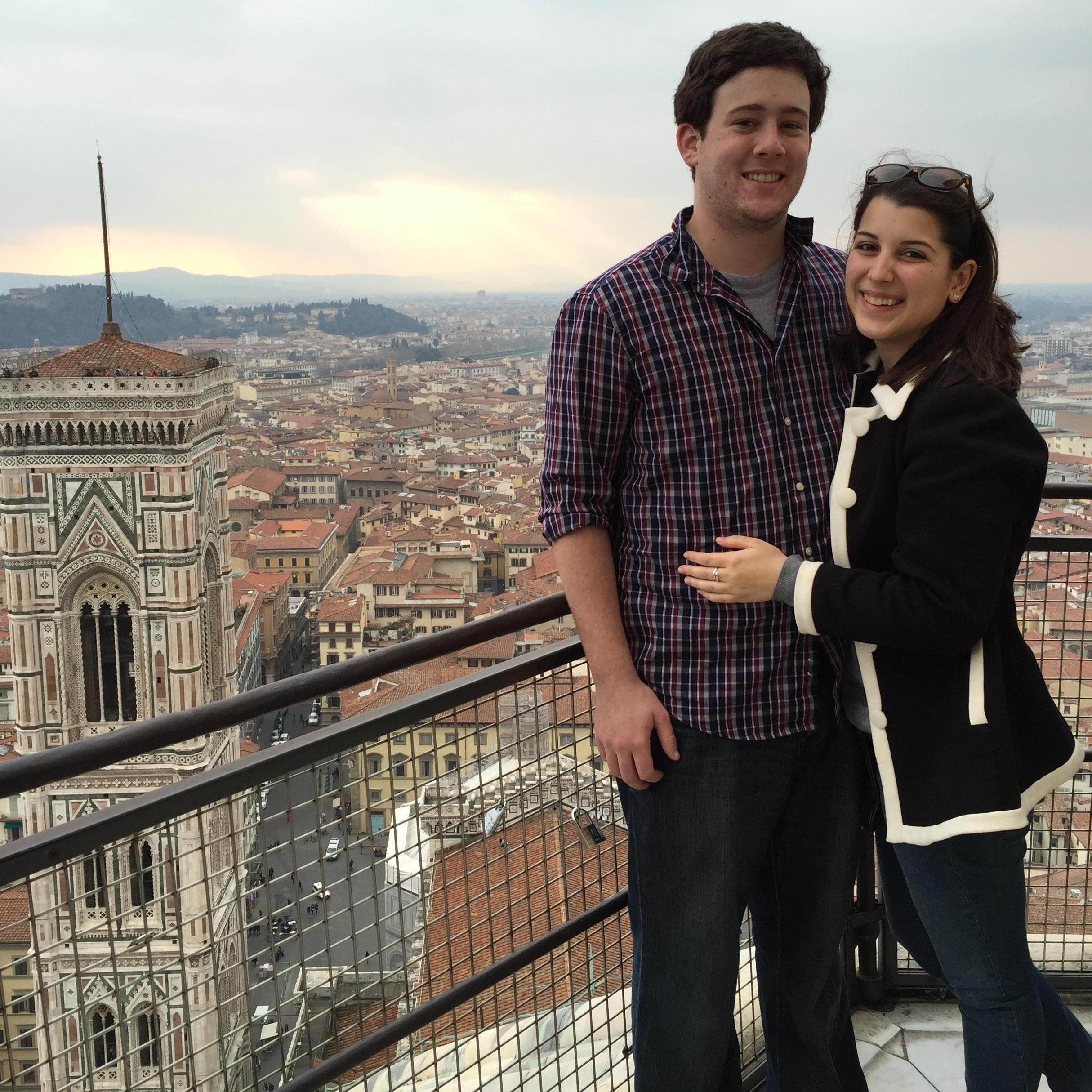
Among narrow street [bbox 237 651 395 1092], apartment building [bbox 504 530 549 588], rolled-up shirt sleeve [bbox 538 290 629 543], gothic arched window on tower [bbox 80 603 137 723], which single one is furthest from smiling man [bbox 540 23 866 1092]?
apartment building [bbox 504 530 549 588]

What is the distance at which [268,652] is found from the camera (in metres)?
24.7

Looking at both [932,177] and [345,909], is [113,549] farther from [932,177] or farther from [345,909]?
[932,177]

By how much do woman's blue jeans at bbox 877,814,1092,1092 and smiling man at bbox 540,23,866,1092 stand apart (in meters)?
0.12

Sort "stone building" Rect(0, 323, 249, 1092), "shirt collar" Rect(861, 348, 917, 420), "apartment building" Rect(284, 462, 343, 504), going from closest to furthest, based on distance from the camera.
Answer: "shirt collar" Rect(861, 348, 917, 420)
"stone building" Rect(0, 323, 249, 1092)
"apartment building" Rect(284, 462, 343, 504)

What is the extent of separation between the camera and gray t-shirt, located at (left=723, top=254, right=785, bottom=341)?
39.0 inches

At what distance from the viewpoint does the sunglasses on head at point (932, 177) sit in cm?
91

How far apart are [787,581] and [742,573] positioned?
3cm

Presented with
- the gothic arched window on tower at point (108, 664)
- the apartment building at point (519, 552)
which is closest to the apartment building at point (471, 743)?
the gothic arched window on tower at point (108, 664)

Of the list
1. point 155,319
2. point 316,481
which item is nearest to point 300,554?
point 316,481

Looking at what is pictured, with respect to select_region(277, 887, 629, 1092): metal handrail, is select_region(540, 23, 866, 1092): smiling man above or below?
above

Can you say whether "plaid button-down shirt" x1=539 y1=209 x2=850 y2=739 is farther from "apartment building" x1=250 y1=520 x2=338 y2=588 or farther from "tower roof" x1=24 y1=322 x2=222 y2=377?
"apartment building" x1=250 y1=520 x2=338 y2=588

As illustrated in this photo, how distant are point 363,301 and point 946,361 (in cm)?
7697

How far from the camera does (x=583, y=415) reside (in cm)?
94

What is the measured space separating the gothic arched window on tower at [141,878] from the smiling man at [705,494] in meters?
0.34
